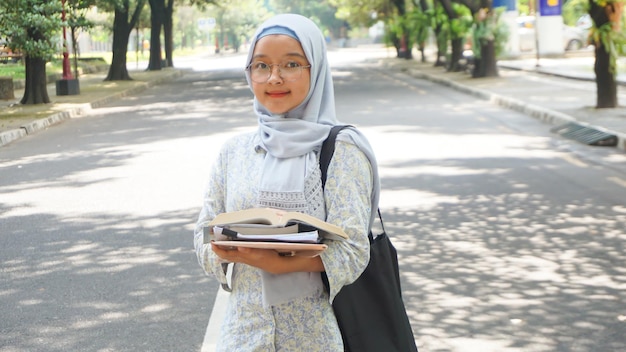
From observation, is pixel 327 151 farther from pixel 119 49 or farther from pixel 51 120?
pixel 119 49

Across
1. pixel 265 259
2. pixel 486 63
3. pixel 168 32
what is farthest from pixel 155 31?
pixel 265 259

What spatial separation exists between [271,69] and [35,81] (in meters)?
23.6

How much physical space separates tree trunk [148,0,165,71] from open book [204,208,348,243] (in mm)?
45393

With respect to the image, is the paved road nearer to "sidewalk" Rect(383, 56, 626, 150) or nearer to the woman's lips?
"sidewalk" Rect(383, 56, 626, 150)

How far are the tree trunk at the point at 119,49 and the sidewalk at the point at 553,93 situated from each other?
1010 cm

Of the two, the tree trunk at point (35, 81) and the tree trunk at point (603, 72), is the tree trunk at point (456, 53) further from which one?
the tree trunk at point (603, 72)

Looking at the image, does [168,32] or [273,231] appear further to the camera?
[168,32]

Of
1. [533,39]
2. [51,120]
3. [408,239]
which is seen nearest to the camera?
[408,239]

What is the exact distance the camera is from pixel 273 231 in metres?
2.69

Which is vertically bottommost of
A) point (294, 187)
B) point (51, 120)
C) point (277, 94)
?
point (51, 120)

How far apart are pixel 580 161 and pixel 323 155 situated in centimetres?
1035

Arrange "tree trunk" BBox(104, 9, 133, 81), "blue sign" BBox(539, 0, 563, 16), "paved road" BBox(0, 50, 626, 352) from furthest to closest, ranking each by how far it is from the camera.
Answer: "tree trunk" BBox(104, 9, 133, 81) < "blue sign" BBox(539, 0, 563, 16) < "paved road" BBox(0, 50, 626, 352)

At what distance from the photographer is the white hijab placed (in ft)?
9.53

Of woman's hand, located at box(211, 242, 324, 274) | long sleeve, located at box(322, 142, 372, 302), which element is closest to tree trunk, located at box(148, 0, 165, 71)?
long sleeve, located at box(322, 142, 372, 302)
